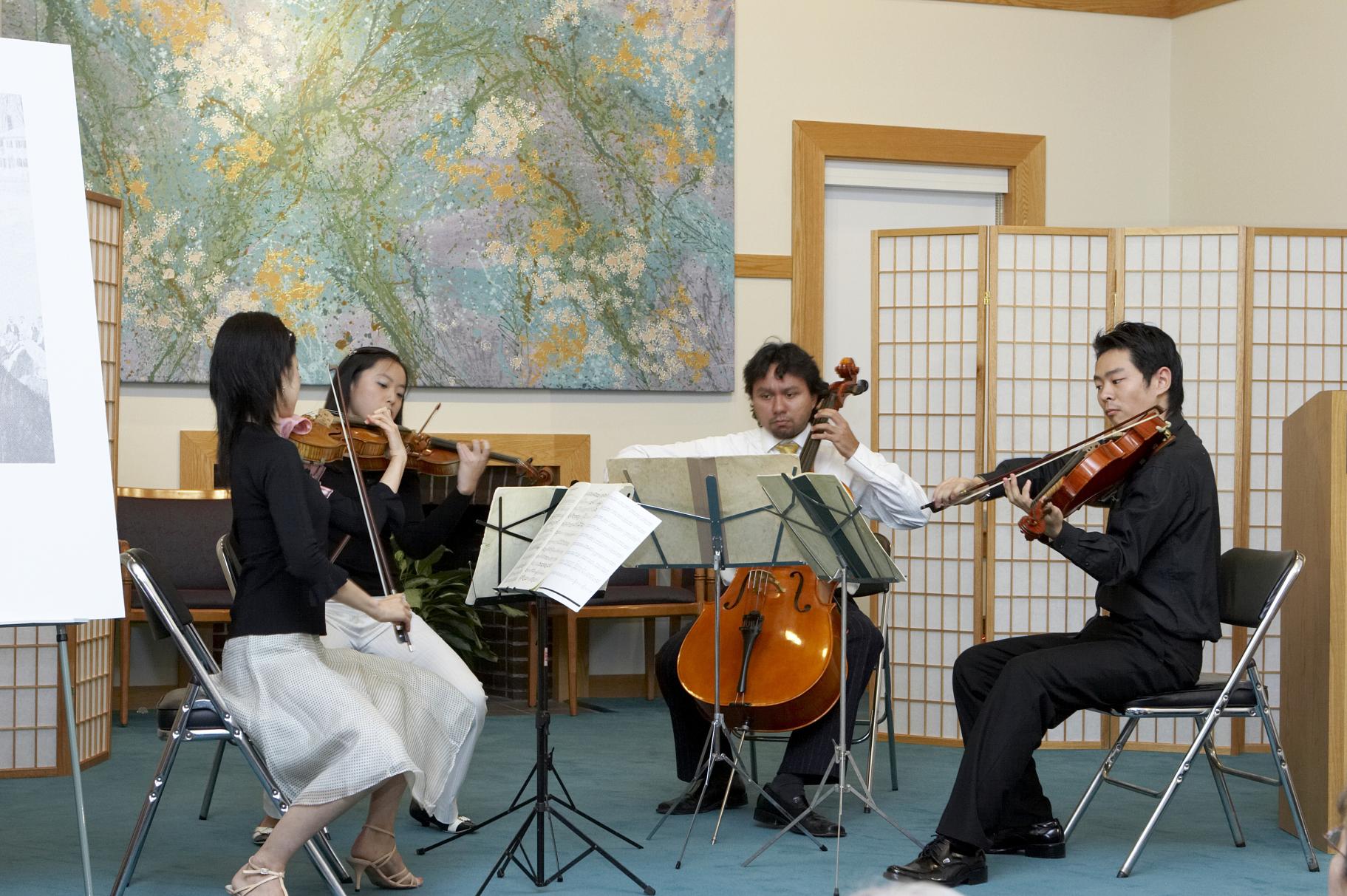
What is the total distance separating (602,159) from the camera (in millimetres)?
5777

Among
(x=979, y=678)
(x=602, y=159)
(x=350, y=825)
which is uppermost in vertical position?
(x=602, y=159)

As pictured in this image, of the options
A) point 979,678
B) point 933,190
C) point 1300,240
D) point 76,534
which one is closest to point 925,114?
point 933,190

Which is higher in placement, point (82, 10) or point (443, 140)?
point (82, 10)

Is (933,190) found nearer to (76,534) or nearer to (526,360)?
(526,360)

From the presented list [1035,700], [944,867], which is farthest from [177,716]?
[1035,700]

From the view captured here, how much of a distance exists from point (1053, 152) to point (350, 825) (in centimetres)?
445

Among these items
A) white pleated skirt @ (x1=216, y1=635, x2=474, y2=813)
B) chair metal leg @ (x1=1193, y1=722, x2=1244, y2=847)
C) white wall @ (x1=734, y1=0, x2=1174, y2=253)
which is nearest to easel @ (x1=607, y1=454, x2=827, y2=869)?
white pleated skirt @ (x1=216, y1=635, x2=474, y2=813)

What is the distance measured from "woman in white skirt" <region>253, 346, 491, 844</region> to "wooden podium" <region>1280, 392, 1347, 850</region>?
6.92ft

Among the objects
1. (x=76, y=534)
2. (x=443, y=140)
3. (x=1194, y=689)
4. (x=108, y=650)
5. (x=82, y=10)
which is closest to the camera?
(x=76, y=534)

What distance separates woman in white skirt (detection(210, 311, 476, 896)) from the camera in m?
2.65

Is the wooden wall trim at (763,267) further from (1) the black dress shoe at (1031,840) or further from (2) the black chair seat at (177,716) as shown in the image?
(2) the black chair seat at (177,716)

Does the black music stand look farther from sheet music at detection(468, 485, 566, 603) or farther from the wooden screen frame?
the wooden screen frame

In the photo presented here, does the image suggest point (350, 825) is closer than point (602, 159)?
Yes

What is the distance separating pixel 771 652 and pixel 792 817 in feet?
1.44
